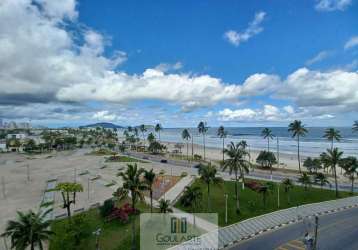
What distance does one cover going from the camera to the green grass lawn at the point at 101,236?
109 ft

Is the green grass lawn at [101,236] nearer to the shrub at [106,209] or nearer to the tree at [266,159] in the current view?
the shrub at [106,209]

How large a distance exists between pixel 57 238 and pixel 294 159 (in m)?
110

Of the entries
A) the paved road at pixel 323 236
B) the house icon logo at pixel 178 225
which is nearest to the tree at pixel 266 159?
the paved road at pixel 323 236

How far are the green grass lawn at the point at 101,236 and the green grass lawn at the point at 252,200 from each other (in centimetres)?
1250

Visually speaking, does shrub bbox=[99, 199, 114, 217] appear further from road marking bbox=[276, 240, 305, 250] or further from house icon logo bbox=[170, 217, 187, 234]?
road marking bbox=[276, 240, 305, 250]

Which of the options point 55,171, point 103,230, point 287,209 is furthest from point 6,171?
point 287,209

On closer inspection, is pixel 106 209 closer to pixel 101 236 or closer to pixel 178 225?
pixel 101 236

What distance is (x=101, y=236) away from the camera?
121ft

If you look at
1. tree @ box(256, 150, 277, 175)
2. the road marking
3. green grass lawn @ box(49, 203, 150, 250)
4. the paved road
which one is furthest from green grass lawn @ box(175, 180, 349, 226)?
tree @ box(256, 150, 277, 175)

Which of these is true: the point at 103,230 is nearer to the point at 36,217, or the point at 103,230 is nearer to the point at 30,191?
the point at 36,217

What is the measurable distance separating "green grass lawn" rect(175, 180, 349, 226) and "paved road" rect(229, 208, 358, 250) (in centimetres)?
740

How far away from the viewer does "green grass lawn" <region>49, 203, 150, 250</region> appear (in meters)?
33.2

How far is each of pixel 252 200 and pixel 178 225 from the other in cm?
2002

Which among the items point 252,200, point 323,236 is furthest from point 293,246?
point 252,200
